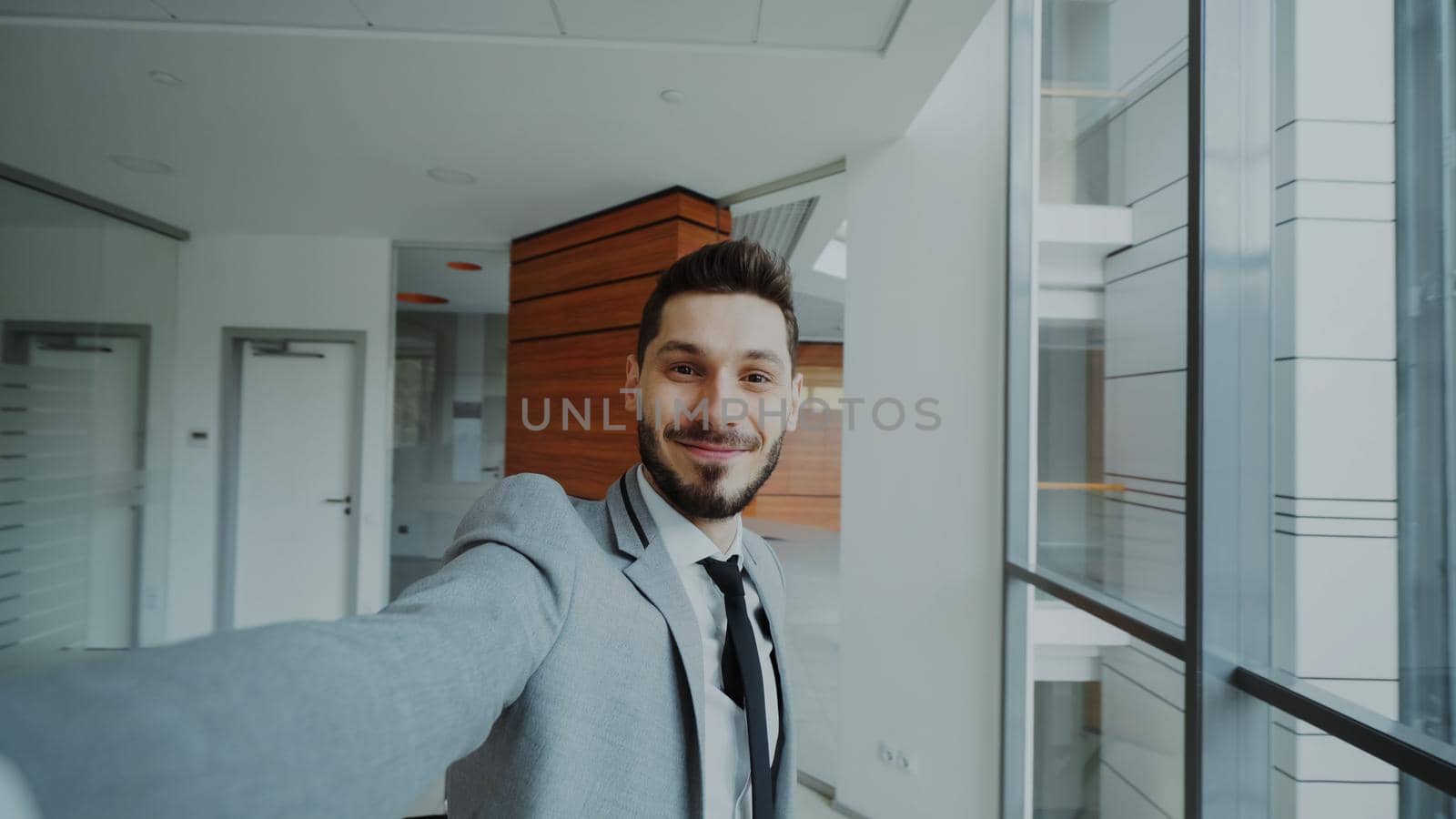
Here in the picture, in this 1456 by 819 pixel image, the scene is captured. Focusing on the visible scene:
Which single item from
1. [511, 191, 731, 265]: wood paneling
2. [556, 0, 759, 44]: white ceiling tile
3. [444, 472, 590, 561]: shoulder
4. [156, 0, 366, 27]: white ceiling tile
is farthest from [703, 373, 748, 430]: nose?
[511, 191, 731, 265]: wood paneling

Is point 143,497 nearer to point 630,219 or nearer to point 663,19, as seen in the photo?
point 630,219

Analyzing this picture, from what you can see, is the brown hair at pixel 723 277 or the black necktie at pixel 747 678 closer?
the black necktie at pixel 747 678

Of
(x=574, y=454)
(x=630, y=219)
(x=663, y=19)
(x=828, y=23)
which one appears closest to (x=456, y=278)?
(x=630, y=219)

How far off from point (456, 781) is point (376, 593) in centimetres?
476

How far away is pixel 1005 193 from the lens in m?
2.63

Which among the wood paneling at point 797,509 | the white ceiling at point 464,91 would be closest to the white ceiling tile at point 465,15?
the white ceiling at point 464,91

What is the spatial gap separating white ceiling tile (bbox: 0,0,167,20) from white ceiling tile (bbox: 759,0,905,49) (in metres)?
2.18

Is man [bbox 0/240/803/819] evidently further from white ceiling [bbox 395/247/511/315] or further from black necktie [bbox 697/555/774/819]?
white ceiling [bbox 395/247/511/315]

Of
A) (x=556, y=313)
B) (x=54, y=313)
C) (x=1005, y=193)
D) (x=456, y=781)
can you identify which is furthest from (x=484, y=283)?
(x=456, y=781)

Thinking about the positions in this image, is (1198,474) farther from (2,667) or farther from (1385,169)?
(2,667)

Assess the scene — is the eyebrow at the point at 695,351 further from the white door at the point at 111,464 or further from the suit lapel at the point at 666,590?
the white door at the point at 111,464

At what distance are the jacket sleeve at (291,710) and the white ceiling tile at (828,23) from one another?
84.6 inches

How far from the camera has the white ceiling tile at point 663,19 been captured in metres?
2.08

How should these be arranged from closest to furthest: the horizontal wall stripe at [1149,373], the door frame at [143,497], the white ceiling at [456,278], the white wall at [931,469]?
the horizontal wall stripe at [1149,373], the white wall at [931,469], the door frame at [143,497], the white ceiling at [456,278]
